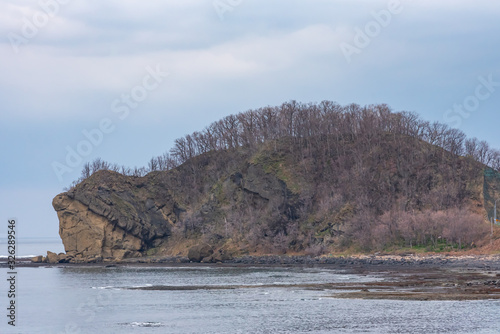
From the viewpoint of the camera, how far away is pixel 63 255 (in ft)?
429

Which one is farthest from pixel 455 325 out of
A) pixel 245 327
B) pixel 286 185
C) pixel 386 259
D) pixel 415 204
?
pixel 286 185

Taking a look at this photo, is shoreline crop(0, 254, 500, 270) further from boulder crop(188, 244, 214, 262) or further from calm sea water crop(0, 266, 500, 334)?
calm sea water crop(0, 266, 500, 334)

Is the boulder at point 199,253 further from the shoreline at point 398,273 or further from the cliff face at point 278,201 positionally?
the cliff face at point 278,201

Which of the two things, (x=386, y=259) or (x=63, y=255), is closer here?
(x=386, y=259)

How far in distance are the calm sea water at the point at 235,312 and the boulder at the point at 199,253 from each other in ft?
139

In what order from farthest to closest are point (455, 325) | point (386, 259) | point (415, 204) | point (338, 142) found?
point (338, 142) < point (415, 204) < point (386, 259) < point (455, 325)

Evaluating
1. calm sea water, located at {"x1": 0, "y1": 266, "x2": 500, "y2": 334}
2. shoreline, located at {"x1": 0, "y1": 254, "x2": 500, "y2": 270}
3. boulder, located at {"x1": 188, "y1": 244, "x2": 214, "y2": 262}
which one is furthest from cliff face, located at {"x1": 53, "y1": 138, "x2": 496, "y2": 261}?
calm sea water, located at {"x1": 0, "y1": 266, "x2": 500, "y2": 334}

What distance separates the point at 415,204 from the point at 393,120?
3215cm

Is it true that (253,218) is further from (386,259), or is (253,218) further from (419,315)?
(419,315)

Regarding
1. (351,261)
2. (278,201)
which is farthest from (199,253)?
(351,261)

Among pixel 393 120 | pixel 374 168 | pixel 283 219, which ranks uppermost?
pixel 393 120

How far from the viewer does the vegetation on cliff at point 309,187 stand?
4599 inches

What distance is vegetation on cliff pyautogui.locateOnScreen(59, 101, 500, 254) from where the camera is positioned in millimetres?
116812

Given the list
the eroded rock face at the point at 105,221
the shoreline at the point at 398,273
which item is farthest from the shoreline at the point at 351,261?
the eroded rock face at the point at 105,221
